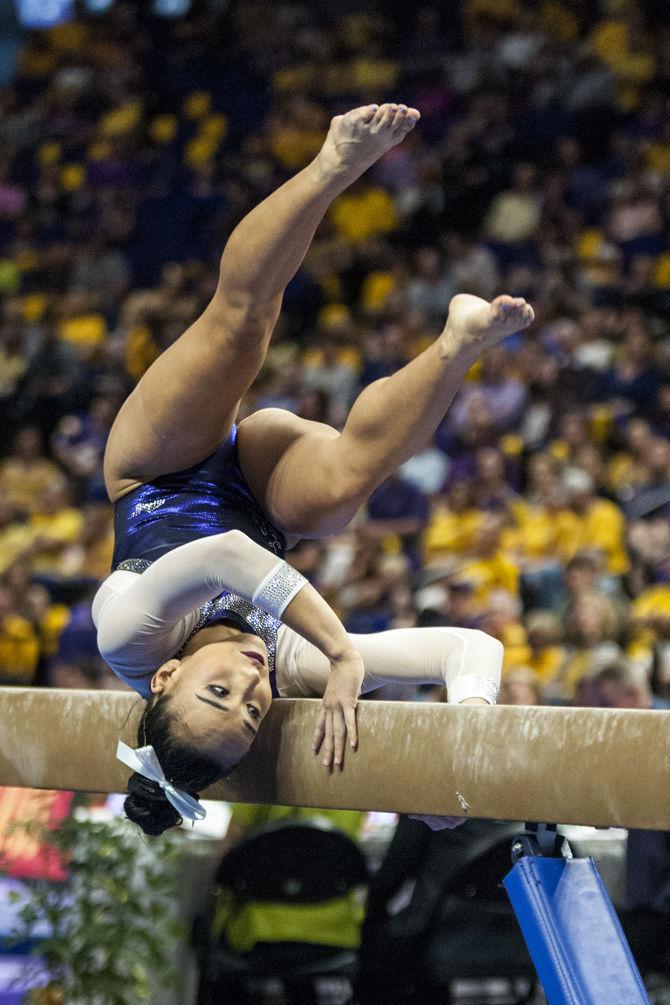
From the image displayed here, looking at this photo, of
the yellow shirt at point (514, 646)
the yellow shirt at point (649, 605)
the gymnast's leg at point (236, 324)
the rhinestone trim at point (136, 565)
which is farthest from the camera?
the yellow shirt at point (514, 646)

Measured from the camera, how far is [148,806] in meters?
2.64

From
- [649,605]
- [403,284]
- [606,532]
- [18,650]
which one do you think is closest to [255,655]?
[649,605]

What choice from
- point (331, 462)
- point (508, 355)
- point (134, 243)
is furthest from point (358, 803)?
point (134, 243)

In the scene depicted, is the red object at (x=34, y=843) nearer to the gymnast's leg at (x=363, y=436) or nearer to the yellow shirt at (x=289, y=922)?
the yellow shirt at (x=289, y=922)

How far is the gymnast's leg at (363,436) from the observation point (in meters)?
2.68

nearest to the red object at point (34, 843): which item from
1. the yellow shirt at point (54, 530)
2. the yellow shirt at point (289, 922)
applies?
the yellow shirt at point (289, 922)

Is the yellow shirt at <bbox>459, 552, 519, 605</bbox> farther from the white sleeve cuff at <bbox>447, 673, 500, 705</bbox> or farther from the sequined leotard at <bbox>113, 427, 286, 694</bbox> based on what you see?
the white sleeve cuff at <bbox>447, 673, 500, 705</bbox>

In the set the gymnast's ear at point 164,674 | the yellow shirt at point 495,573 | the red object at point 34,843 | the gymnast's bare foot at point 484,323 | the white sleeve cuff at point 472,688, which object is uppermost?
the gymnast's bare foot at point 484,323

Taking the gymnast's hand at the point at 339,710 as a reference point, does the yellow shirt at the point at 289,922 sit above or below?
below

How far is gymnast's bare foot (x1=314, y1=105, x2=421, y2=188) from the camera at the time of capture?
2.70 m

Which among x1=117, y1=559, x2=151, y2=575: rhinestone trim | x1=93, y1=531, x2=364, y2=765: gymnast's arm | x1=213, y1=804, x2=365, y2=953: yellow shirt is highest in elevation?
x1=93, y1=531, x2=364, y2=765: gymnast's arm

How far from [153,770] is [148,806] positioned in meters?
0.11

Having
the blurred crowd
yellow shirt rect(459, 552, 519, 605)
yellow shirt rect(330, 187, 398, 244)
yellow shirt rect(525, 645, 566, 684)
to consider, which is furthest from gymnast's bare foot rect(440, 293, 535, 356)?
yellow shirt rect(330, 187, 398, 244)

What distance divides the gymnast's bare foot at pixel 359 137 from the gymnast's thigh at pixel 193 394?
1.13 ft
